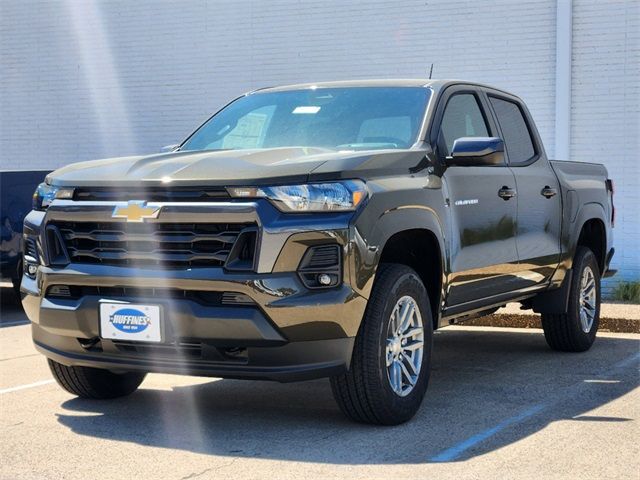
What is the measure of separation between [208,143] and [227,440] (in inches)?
90.4

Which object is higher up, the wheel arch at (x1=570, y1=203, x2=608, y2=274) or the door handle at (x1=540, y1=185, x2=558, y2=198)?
the door handle at (x1=540, y1=185, x2=558, y2=198)

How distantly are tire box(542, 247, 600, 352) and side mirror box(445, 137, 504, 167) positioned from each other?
239 centimetres

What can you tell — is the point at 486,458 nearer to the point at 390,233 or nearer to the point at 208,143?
the point at 390,233

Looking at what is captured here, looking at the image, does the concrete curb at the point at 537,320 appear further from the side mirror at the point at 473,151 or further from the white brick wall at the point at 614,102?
the side mirror at the point at 473,151

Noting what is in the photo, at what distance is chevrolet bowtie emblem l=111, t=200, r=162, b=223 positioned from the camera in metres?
5.66

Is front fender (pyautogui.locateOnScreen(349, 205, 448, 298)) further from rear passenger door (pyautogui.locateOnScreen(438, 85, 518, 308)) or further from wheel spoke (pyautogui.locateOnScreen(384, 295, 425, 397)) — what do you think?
rear passenger door (pyautogui.locateOnScreen(438, 85, 518, 308))

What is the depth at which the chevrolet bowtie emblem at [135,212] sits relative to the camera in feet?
18.6

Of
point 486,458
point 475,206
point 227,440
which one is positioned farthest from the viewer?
point 475,206

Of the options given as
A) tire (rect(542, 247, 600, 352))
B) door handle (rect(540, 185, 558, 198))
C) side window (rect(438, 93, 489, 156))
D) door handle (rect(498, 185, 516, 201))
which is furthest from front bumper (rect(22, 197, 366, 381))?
tire (rect(542, 247, 600, 352))

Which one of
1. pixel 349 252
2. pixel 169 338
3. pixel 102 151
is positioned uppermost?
pixel 349 252

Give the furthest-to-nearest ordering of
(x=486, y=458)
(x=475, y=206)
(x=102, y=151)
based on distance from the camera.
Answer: (x=102, y=151)
(x=475, y=206)
(x=486, y=458)

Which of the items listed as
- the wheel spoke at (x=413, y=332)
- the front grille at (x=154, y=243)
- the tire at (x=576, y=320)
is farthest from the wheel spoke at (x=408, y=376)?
the tire at (x=576, y=320)

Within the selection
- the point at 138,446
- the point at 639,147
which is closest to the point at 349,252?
the point at 138,446

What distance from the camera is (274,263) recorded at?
541cm
